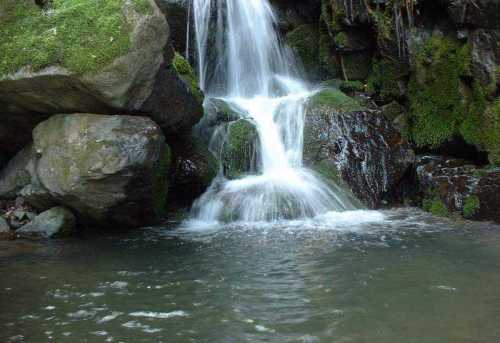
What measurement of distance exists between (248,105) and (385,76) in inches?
131

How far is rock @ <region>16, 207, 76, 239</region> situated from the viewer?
823cm

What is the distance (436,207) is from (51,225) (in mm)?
6987

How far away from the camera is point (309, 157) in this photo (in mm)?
10523

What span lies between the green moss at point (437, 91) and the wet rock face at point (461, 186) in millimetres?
622

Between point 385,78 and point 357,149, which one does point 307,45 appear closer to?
point 385,78

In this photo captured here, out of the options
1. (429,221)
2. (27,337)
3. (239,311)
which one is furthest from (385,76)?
(27,337)

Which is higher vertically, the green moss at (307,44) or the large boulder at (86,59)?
the green moss at (307,44)

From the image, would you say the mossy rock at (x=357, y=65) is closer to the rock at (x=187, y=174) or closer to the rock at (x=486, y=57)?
the rock at (x=486, y=57)

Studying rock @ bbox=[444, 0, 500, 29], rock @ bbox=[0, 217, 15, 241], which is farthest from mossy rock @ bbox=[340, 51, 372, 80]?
rock @ bbox=[0, 217, 15, 241]

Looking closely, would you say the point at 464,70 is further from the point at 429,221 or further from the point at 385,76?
the point at 429,221

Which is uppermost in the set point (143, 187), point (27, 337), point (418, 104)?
point (418, 104)

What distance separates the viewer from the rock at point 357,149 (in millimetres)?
10070

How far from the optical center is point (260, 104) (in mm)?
11961

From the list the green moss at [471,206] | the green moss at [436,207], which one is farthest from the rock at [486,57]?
the green moss at [436,207]
